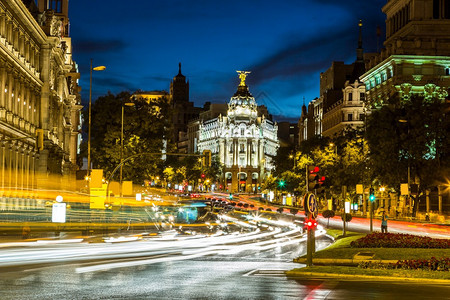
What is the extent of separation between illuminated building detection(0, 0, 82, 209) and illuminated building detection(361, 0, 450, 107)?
126 ft

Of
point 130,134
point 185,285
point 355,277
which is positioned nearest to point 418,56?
point 130,134

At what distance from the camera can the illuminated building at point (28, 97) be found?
1923 inches

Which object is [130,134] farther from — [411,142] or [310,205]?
[310,205]

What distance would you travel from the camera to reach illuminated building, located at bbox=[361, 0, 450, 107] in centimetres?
8888

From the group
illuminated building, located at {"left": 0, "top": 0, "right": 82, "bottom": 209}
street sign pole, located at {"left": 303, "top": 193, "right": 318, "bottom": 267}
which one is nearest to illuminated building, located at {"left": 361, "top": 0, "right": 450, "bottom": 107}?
illuminated building, located at {"left": 0, "top": 0, "right": 82, "bottom": 209}

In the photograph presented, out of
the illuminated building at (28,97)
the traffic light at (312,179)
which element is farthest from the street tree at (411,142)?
the traffic light at (312,179)

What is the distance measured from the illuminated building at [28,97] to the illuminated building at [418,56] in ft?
126

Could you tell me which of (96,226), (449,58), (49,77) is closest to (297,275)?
(96,226)

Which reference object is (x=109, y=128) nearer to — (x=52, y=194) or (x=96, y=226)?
(x=52, y=194)

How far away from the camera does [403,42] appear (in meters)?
91.3

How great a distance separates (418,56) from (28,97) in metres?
50.0

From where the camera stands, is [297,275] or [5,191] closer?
[297,275]

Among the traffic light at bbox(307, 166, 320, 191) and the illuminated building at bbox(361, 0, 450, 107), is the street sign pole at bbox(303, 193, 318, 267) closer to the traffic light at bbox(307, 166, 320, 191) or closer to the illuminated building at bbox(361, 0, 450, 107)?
the traffic light at bbox(307, 166, 320, 191)

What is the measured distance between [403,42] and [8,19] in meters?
55.6
